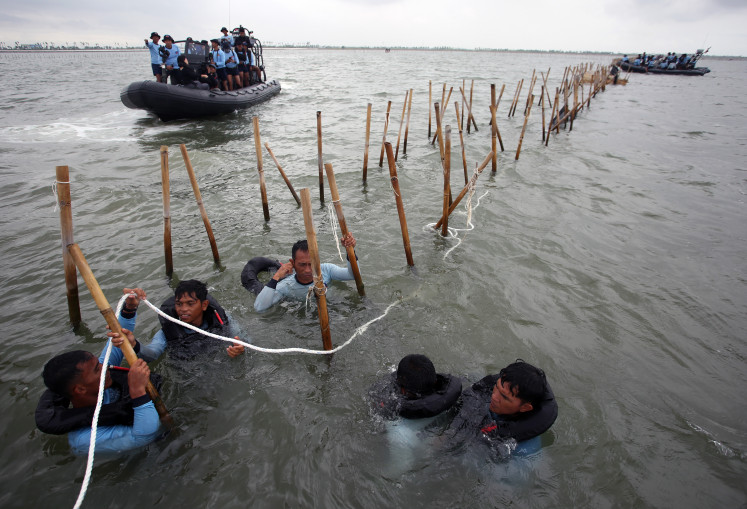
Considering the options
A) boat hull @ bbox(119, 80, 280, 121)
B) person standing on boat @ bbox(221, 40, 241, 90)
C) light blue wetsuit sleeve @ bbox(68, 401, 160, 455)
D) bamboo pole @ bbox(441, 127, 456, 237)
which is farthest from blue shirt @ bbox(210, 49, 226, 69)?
light blue wetsuit sleeve @ bbox(68, 401, 160, 455)

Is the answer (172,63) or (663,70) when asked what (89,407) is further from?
(663,70)

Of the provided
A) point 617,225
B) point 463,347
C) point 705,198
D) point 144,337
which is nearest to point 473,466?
point 463,347

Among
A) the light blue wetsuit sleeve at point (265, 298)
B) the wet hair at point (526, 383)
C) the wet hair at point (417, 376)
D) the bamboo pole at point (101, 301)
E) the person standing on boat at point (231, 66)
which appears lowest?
the light blue wetsuit sleeve at point (265, 298)

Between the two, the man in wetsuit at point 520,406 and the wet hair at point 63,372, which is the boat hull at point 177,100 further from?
the man in wetsuit at point 520,406

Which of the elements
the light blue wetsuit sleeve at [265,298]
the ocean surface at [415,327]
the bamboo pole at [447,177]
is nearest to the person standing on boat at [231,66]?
the ocean surface at [415,327]

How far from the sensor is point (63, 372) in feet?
9.05

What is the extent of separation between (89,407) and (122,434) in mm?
358

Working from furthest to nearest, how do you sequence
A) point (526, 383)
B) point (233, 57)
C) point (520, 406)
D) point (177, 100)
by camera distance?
point (233, 57)
point (177, 100)
point (520, 406)
point (526, 383)

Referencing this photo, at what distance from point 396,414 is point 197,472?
6.09ft

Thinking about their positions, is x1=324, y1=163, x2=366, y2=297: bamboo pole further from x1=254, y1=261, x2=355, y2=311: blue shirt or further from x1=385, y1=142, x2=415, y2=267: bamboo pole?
x1=385, y1=142, x2=415, y2=267: bamboo pole

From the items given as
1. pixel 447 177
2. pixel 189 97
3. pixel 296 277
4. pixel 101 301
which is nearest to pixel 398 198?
pixel 447 177

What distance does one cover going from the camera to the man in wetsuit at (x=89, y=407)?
2.79 metres

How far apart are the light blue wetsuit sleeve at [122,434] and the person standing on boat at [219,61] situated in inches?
746

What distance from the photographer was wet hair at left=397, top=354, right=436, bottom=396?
314 cm
